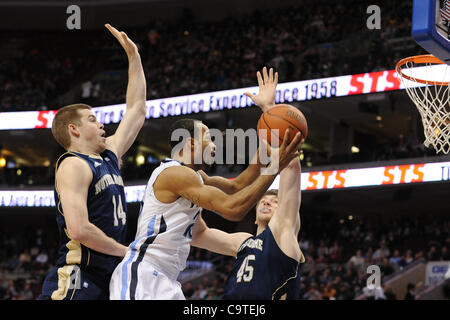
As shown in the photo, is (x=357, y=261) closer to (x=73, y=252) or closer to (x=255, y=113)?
(x=255, y=113)

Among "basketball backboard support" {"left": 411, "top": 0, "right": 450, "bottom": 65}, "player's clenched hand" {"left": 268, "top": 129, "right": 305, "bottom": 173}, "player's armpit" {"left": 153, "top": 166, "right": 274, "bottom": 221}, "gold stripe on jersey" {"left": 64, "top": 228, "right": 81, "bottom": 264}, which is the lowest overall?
"gold stripe on jersey" {"left": 64, "top": 228, "right": 81, "bottom": 264}

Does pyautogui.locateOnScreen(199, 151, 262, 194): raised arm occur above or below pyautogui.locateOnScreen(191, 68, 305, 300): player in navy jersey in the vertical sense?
above

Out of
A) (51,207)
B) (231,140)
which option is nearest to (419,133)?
(231,140)

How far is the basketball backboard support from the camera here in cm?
523

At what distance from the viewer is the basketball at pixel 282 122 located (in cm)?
376

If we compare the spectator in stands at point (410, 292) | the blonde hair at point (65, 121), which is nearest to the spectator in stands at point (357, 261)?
the spectator in stands at point (410, 292)

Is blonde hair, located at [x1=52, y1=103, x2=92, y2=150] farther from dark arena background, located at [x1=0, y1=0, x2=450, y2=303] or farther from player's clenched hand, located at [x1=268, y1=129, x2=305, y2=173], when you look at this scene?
dark arena background, located at [x1=0, y1=0, x2=450, y2=303]

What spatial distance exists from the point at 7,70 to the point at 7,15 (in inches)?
133

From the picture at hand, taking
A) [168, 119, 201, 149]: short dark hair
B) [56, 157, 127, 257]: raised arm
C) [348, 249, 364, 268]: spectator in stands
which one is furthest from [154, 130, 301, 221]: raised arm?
[348, 249, 364, 268]: spectator in stands

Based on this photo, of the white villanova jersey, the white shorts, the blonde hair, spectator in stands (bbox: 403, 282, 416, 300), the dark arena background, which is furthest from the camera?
the dark arena background

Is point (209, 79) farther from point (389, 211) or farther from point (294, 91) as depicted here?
point (389, 211)

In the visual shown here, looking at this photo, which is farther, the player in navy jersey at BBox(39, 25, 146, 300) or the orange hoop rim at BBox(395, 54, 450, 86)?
the orange hoop rim at BBox(395, 54, 450, 86)

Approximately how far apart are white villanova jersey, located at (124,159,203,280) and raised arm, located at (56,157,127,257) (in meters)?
0.14
